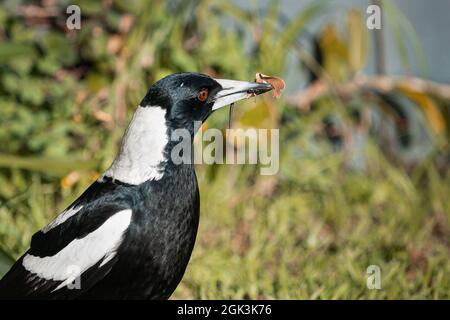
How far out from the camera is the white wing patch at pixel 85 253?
1850 mm

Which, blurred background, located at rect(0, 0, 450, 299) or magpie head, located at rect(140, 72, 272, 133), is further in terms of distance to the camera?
blurred background, located at rect(0, 0, 450, 299)

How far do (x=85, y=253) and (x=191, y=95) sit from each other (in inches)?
→ 17.7

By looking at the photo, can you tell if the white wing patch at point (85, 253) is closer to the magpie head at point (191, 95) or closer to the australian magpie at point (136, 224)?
the australian magpie at point (136, 224)

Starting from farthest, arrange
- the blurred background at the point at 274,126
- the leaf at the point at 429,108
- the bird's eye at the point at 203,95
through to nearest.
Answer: the leaf at the point at 429,108, the blurred background at the point at 274,126, the bird's eye at the point at 203,95

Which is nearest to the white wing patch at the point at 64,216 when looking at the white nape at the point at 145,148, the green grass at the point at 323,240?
the white nape at the point at 145,148

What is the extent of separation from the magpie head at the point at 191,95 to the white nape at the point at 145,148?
0.02m

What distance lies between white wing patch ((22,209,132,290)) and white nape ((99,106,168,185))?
11 cm

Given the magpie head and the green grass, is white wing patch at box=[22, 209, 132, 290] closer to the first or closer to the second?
the magpie head

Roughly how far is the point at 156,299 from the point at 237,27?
1.95 m

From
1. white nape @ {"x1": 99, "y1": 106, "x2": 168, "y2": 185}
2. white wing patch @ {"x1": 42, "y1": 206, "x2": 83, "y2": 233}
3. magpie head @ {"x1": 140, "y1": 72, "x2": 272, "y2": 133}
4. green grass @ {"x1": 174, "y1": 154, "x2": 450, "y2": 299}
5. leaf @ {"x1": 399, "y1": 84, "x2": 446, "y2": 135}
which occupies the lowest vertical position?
green grass @ {"x1": 174, "y1": 154, "x2": 450, "y2": 299}

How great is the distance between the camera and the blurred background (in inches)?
110

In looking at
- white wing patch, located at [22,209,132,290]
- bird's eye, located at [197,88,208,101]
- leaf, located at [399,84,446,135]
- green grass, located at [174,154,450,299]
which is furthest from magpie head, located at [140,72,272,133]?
leaf, located at [399,84,446,135]

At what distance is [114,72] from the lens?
3297 mm

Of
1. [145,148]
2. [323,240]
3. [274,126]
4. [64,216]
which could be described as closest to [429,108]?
[274,126]
